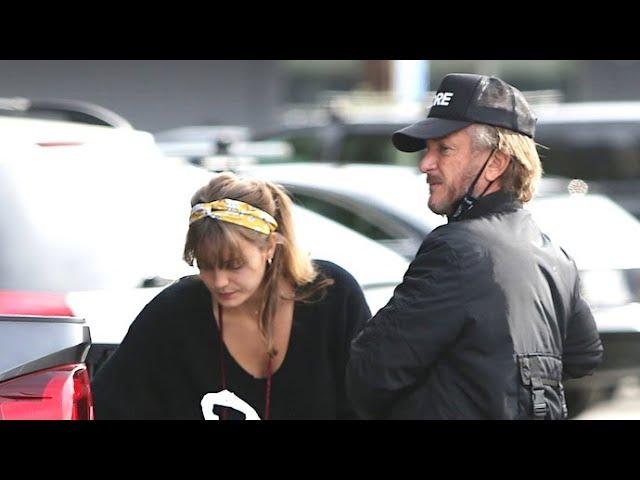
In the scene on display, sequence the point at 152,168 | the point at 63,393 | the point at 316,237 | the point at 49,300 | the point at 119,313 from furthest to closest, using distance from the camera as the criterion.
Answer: the point at 316,237 < the point at 152,168 < the point at 119,313 < the point at 49,300 < the point at 63,393

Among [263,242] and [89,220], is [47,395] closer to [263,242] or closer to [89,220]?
[263,242]

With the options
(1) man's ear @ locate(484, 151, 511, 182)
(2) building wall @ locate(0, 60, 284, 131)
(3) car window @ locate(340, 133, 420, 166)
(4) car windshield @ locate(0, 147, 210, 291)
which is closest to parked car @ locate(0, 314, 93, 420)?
(4) car windshield @ locate(0, 147, 210, 291)

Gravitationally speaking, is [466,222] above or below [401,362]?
above

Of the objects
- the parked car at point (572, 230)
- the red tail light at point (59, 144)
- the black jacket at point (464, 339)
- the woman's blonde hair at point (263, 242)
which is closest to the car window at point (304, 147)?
the parked car at point (572, 230)

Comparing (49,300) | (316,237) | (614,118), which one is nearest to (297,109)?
(614,118)

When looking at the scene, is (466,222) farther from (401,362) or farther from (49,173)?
(49,173)

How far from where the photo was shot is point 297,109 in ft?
89.9

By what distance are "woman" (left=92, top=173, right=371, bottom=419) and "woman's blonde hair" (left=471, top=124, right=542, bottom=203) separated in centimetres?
73

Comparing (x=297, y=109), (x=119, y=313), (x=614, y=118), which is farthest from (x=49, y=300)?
(x=297, y=109)

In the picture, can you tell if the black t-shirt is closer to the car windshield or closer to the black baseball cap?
the car windshield
